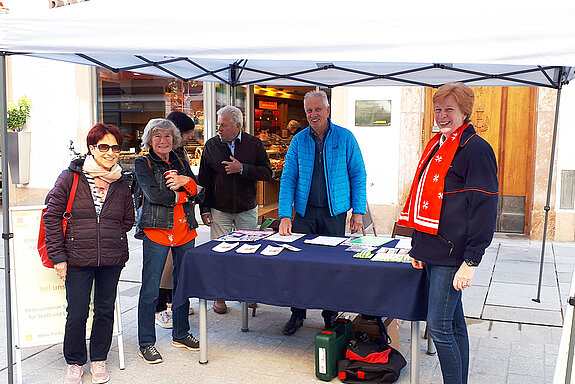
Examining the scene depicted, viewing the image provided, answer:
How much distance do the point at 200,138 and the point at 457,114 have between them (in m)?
7.28

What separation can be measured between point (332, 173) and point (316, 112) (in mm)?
487

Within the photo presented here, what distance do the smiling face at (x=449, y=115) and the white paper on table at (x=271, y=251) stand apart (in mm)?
1389

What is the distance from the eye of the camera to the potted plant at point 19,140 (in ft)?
32.9

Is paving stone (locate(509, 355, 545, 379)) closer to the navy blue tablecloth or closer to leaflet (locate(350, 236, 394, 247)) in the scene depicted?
the navy blue tablecloth

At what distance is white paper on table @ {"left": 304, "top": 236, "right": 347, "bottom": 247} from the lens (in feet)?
13.3

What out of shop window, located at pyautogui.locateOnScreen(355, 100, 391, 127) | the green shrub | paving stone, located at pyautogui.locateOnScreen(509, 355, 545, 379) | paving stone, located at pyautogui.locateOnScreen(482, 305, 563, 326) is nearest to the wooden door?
shop window, located at pyautogui.locateOnScreen(355, 100, 391, 127)

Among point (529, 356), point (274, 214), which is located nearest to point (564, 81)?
point (529, 356)

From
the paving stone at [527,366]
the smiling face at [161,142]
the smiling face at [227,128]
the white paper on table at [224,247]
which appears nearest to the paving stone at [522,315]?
the paving stone at [527,366]

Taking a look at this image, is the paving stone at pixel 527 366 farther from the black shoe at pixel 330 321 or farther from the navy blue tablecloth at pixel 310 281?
the black shoe at pixel 330 321

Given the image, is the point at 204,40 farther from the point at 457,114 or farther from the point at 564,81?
the point at 564,81

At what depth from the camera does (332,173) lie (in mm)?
4402

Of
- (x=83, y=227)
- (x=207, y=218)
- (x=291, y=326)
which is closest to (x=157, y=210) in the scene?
(x=83, y=227)

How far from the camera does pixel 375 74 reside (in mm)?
5508

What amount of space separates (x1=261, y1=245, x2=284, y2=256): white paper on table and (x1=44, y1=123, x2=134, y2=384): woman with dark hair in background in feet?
3.00
